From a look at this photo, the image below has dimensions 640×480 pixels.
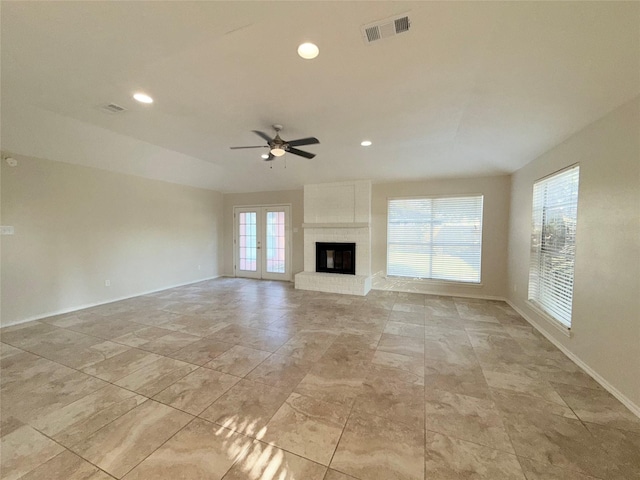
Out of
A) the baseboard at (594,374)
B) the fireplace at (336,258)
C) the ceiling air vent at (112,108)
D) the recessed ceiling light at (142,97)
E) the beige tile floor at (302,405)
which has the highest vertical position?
the ceiling air vent at (112,108)

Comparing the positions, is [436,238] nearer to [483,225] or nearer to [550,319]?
[483,225]

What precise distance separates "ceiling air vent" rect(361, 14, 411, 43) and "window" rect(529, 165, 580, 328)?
287 cm

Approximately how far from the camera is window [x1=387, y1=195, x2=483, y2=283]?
539cm

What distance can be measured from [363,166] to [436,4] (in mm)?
3652

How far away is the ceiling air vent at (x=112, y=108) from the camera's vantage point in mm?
2953

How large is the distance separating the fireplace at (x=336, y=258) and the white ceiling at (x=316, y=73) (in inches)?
113

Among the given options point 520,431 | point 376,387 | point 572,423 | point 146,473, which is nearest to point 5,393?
point 146,473

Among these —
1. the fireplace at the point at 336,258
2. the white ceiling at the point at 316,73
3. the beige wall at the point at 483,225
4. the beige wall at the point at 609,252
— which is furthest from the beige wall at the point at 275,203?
the beige wall at the point at 609,252

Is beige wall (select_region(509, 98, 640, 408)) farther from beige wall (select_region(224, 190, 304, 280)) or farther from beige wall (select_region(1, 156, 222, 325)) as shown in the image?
beige wall (select_region(1, 156, 222, 325))

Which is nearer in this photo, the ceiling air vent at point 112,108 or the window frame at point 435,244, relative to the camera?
the ceiling air vent at point 112,108

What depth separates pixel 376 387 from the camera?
7.75ft

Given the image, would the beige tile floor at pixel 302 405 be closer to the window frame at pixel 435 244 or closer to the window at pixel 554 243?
the window at pixel 554 243

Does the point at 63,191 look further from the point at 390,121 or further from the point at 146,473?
the point at 390,121

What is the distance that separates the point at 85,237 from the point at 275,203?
4.18m
